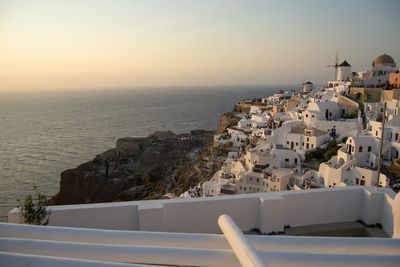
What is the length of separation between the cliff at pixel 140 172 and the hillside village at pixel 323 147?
3153 millimetres

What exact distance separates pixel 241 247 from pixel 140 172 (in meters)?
31.4

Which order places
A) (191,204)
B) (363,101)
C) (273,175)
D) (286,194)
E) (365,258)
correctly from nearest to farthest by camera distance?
1. (365,258)
2. (191,204)
3. (286,194)
4. (273,175)
5. (363,101)

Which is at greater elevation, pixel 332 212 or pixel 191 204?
pixel 191 204

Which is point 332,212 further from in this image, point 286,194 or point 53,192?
point 53,192

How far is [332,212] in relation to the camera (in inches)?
160

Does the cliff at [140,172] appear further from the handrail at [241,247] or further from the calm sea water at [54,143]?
the handrail at [241,247]

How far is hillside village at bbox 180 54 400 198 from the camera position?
16047 mm

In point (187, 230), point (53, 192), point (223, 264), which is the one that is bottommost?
point (53, 192)

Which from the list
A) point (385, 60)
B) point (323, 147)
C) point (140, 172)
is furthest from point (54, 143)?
point (385, 60)

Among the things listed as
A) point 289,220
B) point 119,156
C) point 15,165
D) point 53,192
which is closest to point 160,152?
point 119,156

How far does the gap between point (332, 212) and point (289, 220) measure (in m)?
0.60

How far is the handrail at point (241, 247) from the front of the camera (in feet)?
5.30

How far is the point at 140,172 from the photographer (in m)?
32.4

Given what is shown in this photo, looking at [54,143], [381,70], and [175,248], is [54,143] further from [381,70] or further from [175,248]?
[175,248]
